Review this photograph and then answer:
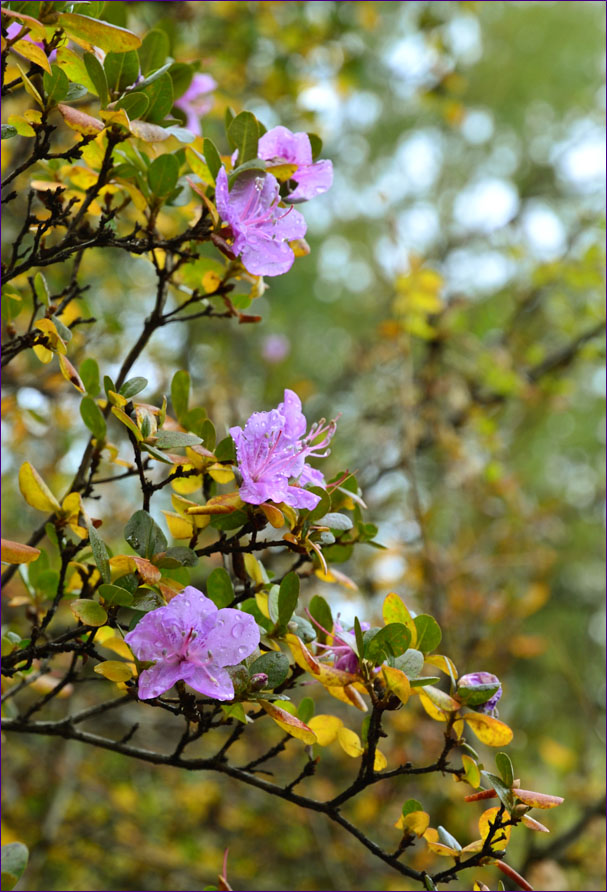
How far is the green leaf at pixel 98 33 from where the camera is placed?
2.41 ft

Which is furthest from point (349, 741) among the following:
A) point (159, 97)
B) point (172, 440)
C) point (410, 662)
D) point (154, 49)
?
point (154, 49)

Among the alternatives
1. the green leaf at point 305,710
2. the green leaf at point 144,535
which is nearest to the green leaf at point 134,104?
the green leaf at point 144,535

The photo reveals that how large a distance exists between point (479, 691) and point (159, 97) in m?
0.69

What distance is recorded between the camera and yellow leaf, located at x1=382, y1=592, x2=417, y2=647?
2.59 ft

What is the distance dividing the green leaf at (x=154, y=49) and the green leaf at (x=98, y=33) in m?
0.23

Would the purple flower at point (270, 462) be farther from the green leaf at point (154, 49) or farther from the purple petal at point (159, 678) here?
the green leaf at point (154, 49)

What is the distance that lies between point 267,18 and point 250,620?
2.45 metres

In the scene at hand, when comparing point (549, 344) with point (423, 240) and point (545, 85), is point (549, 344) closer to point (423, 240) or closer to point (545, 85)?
point (423, 240)

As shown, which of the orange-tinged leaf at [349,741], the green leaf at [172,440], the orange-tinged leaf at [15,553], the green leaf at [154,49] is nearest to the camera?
the orange-tinged leaf at [15,553]

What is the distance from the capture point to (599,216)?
2869 millimetres

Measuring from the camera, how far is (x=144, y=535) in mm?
761

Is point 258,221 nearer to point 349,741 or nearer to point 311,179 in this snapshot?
point 311,179

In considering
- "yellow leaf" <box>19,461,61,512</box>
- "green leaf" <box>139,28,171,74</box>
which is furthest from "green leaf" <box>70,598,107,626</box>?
"green leaf" <box>139,28,171,74</box>

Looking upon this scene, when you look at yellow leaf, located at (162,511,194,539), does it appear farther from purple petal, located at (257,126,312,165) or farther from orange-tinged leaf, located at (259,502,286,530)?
purple petal, located at (257,126,312,165)
